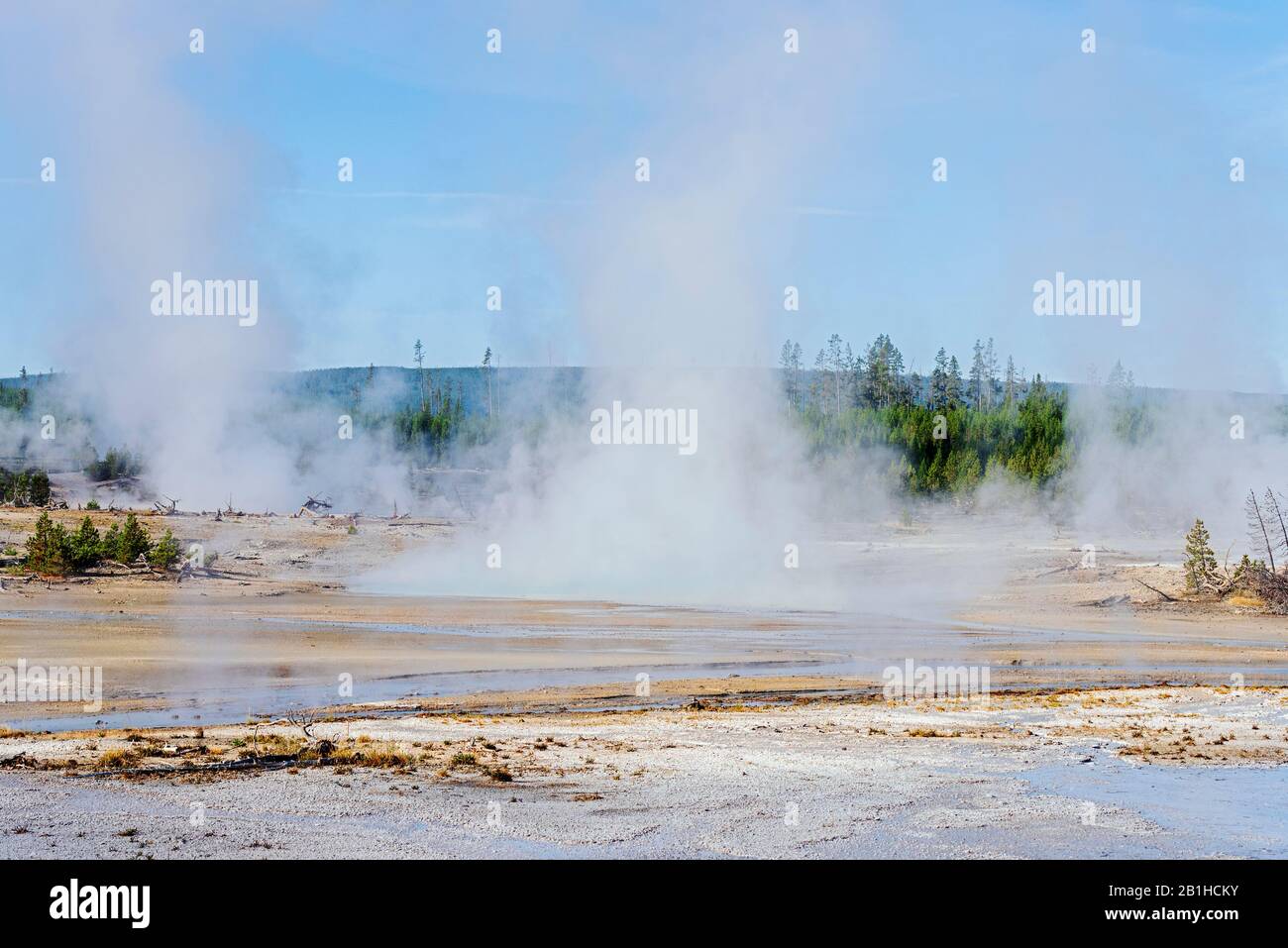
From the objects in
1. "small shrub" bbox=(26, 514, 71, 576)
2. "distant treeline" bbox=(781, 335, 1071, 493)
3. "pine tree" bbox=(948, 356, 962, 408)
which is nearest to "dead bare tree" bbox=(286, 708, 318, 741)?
"small shrub" bbox=(26, 514, 71, 576)

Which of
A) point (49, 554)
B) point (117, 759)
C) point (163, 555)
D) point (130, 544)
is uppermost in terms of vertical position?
point (130, 544)

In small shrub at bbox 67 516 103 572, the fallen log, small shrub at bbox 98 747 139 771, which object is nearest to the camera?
small shrub at bbox 98 747 139 771

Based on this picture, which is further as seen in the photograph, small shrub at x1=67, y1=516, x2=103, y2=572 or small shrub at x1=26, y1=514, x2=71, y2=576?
small shrub at x1=67, y1=516, x2=103, y2=572

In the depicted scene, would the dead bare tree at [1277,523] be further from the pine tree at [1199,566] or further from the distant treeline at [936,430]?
the distant treeline at [936,430]

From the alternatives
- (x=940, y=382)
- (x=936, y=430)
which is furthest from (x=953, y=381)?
(x=936, y=430)

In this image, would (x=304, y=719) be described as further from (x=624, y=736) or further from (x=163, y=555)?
(x=163, y=555)

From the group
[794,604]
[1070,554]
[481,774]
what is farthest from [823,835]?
[1070,554]

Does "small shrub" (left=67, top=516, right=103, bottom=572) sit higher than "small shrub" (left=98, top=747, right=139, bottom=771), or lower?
higher

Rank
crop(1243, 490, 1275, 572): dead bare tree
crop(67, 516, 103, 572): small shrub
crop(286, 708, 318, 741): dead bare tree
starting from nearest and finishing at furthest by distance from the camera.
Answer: crop(286, 708, 318, 741): dead bare tree < crop(67, 516, 103, 572): small shrub < crop(1243, 490, 1275, 572): dead bare tree

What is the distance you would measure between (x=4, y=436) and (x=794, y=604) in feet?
220

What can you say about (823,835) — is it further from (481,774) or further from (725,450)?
(725,450)

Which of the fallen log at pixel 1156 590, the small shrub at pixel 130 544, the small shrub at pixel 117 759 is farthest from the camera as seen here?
the small shrub at pixel 130 544

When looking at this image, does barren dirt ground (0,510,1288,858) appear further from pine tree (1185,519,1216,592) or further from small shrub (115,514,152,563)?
small shrub (115,514,152,563)

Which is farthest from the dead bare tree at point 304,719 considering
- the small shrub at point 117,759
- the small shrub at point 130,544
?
the small shrub at point 130,544
